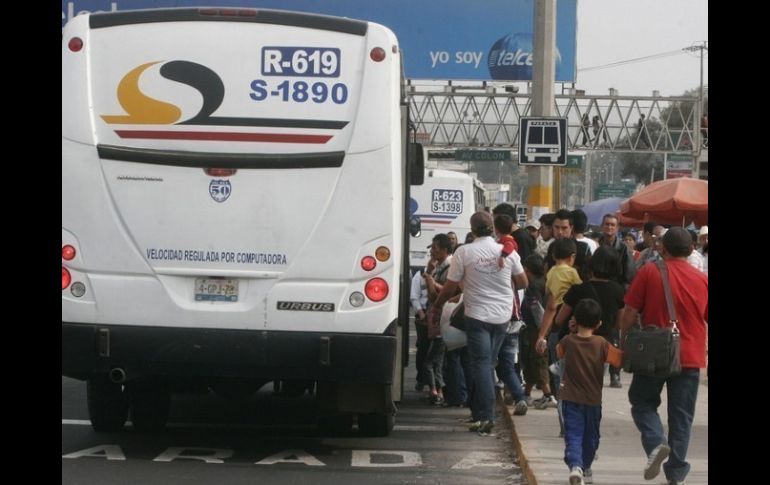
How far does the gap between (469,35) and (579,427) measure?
20.8 meters

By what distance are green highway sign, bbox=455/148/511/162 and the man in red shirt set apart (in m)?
44.0

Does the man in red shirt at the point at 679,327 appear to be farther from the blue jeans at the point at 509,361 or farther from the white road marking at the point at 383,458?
the blue jeans at the point at 509,361

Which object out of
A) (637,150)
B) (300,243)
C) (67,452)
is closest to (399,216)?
(300,243)

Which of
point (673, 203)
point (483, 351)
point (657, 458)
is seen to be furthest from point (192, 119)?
point (673, 203)

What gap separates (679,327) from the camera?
847 cm

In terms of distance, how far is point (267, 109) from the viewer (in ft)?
31.5

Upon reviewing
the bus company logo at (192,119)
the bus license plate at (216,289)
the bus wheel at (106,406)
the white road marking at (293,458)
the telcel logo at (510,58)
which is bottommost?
the white road marking at (293,458)

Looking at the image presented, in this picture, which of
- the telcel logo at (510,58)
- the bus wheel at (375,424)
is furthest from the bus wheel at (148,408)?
the telcel logo at (510,58)

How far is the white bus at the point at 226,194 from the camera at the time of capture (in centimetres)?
952

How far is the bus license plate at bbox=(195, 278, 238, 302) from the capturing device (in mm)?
9570

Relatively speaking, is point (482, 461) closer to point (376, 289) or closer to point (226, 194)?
point (376, 289)

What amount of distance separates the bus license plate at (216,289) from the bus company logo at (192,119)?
99 cm
